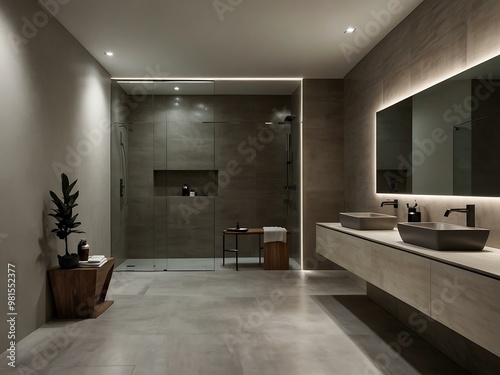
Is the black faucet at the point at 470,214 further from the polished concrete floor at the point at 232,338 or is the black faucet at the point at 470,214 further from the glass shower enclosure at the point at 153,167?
the glass shower enclosure at the point at 153,167

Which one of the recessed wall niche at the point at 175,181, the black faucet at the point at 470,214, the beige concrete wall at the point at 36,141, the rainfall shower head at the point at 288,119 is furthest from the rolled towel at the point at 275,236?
the black faucet at the point at 470,214

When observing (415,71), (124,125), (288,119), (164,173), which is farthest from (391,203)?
(124,125)

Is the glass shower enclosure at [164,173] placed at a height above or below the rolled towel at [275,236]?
above

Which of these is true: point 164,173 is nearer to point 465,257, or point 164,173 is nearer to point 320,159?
point 320,159

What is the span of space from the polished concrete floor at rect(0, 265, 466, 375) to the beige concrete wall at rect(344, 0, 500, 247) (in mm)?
1010

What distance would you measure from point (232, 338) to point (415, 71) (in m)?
2.73

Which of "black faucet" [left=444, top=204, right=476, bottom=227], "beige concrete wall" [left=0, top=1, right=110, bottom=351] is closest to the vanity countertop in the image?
"black faucet" [left=444, top=204, right=476, bottom=227]

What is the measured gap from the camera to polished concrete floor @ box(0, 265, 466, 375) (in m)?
2.48

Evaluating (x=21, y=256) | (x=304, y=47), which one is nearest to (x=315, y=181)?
(x=304, y=47)

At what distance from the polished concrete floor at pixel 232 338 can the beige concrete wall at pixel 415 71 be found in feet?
3.31

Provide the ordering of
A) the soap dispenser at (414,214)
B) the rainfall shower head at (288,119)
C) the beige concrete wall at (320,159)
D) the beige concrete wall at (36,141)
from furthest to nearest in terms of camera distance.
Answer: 1. the rainfall shower head at (288,119)
2. the beige concrete wall at (320,159)
3. the soap dispenser at (414,214)
4. the beige concrete wall at (36,141)

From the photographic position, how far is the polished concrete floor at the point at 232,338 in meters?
2.48

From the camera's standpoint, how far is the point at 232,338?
2.97 metres

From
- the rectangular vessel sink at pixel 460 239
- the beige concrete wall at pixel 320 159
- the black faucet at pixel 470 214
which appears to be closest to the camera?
the rectangular vessel sink at pixel 460 239
